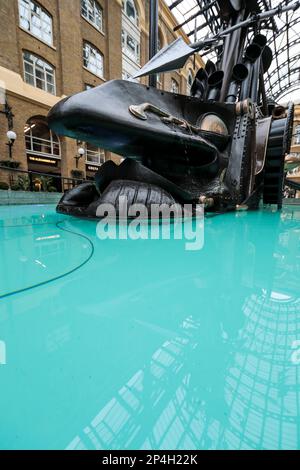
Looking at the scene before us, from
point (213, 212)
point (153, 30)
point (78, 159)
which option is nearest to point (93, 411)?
point (213, 212)

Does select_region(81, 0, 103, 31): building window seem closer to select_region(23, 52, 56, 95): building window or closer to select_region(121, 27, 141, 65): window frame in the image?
select_region(121, 27, 141, 65): window frame

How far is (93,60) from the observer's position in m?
9.03

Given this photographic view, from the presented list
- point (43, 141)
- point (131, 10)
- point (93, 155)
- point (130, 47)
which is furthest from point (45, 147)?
point (131, 10)

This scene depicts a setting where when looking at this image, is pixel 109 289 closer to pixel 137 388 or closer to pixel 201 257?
pixel 137 388

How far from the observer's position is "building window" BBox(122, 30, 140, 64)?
1056cm

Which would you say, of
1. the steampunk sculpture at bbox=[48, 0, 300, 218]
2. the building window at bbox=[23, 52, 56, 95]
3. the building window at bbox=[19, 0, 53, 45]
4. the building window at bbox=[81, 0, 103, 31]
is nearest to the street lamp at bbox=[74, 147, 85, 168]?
the building window at bbox=[23, 52, 56, 95]

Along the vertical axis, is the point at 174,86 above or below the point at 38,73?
above

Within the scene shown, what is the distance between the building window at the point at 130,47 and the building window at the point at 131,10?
0.86 metres

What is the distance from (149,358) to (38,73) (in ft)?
32.2

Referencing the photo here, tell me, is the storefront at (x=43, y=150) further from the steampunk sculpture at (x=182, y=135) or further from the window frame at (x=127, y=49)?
the steampunk sculpture at (x=182, y=135)

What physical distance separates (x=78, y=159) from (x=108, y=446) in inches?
368

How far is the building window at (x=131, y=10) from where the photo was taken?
34.4 feet

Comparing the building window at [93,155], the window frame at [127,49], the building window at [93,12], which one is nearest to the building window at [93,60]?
the building window at [93,12]

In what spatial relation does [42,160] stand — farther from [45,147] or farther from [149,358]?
[149,358]
